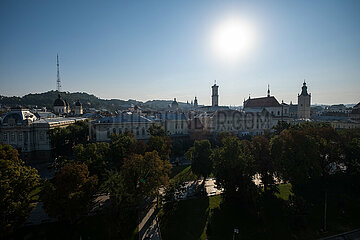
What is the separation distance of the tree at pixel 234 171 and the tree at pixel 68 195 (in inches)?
590

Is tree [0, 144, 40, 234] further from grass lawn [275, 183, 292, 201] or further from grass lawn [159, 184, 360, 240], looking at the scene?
grass lawn [275, 183, 292, 201]

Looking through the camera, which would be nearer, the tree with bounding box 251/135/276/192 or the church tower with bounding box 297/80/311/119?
the tree with bounding box 251/135/276/192

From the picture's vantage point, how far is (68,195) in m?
19.3

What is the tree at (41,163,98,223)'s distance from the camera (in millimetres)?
19094

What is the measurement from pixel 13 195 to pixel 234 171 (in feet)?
74.6

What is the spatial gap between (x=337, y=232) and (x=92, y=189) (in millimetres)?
25225

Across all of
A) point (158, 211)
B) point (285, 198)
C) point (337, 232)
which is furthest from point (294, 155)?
point (158, 211)

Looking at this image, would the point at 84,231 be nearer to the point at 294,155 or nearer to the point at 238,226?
the point at 238,226

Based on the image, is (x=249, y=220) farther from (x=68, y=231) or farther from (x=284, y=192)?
(x=68, y=231)

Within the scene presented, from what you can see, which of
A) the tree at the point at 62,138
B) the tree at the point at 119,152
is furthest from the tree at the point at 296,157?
the tree at the point at 62,138

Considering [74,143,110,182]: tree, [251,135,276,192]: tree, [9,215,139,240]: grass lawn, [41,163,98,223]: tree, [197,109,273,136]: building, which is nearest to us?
[41,163,98,223]: tree

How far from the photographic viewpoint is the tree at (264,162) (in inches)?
1072

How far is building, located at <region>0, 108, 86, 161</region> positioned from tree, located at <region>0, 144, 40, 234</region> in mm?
27174

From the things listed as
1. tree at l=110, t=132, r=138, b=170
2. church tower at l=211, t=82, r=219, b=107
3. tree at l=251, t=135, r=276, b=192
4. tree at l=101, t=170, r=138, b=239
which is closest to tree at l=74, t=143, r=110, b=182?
tree at l=110, t=132, r=138, b=170
